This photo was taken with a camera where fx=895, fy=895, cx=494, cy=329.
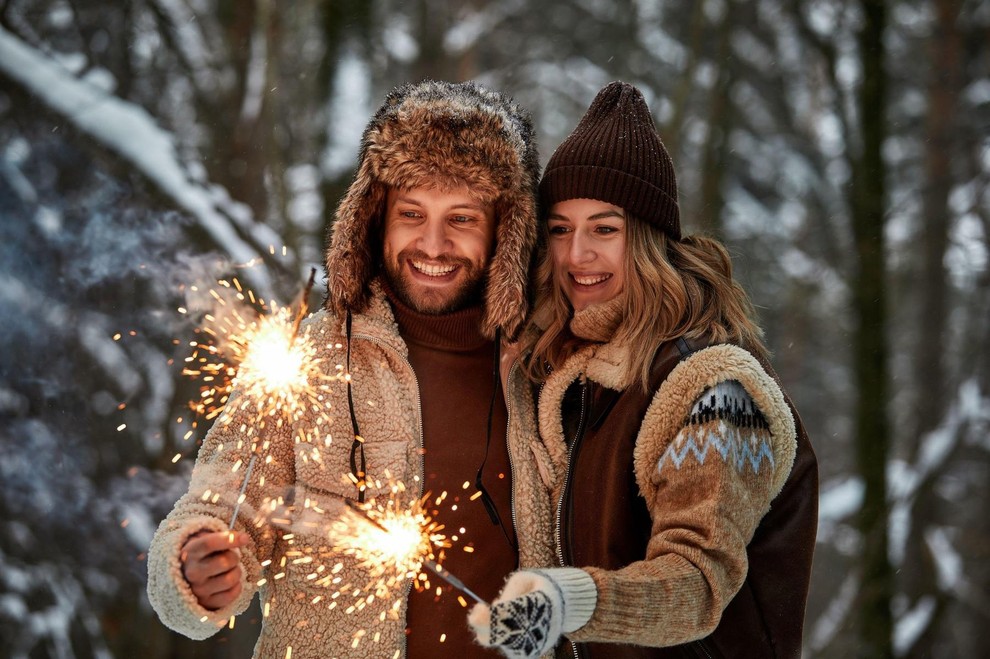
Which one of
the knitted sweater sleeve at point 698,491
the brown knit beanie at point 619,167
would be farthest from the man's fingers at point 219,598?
the brown knit beanie at point 619,167

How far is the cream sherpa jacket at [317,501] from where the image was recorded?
2.39 meters

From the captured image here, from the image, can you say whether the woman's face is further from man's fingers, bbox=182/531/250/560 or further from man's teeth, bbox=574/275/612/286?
man's fingers, bbox=182/531/250/560

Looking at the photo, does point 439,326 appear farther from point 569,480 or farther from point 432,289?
point 569,480

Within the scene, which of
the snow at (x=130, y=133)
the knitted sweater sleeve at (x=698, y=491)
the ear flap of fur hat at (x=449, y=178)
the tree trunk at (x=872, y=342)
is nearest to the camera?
the knitted sweater sleeve at (x=698, y=491)

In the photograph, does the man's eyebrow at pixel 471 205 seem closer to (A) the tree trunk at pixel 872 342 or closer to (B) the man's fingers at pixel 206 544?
(B) the man's fingers at pixel 206 544

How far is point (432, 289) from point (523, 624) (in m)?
1.27

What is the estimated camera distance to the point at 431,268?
2762 mm

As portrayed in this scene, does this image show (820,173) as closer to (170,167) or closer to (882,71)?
(882,71)

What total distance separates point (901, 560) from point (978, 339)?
2.09m

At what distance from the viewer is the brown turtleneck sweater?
2469 millimetres

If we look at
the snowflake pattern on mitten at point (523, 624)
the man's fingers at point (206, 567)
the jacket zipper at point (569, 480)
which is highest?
the jacket zipper at point (569, 480)

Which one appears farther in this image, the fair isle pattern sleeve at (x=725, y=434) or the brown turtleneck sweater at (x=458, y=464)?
the brown turtleneck sweater at (x=458, y=464)

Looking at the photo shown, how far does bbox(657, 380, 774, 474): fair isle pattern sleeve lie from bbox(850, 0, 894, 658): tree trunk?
5231mm

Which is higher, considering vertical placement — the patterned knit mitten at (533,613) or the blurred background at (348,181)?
the blurred background at (348,181)
